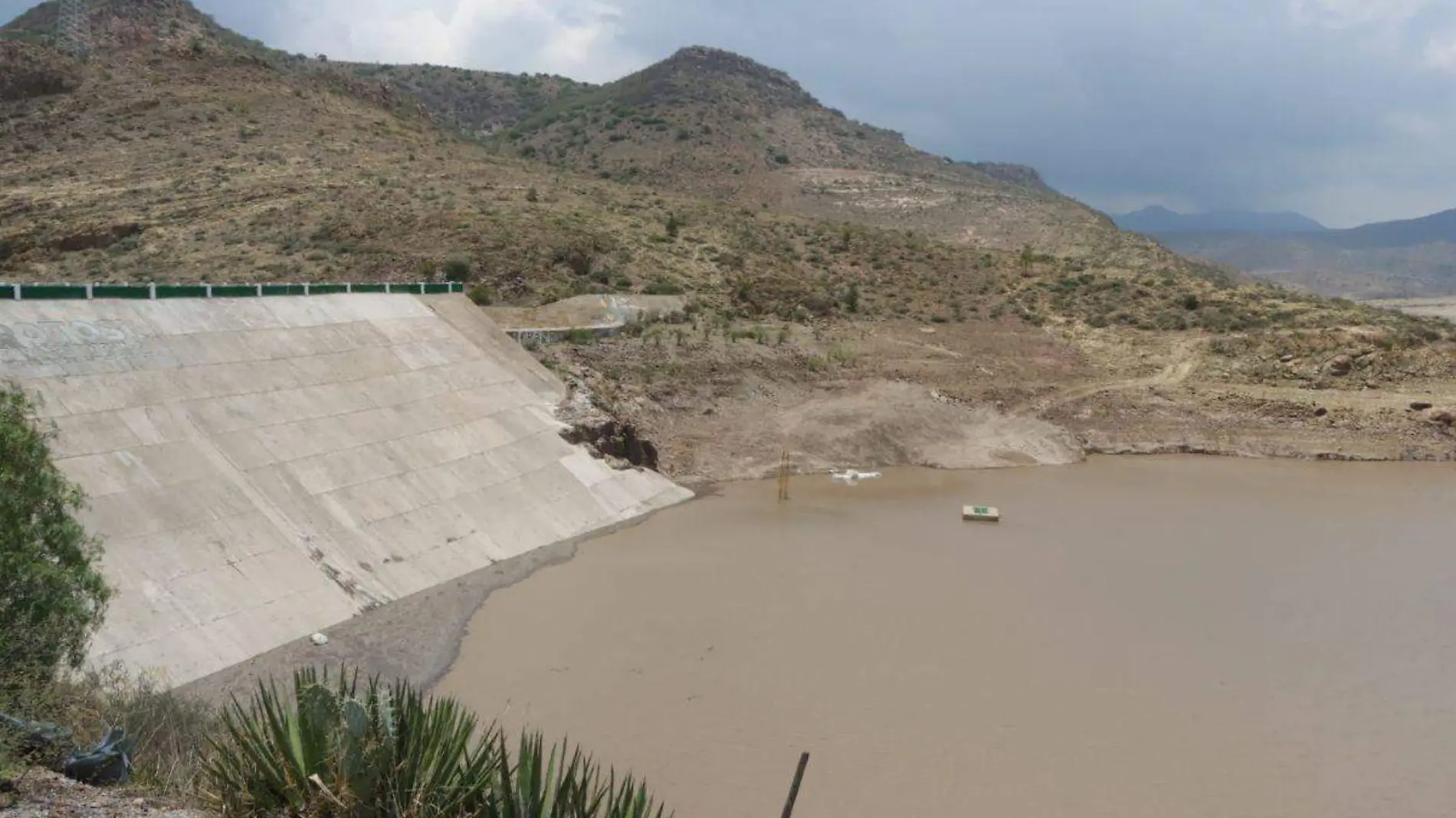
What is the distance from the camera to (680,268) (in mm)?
42938

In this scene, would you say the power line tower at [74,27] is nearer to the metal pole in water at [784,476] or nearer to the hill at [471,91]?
the hill at [471,91]

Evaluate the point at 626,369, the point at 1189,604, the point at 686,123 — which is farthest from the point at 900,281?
the point at 686,123

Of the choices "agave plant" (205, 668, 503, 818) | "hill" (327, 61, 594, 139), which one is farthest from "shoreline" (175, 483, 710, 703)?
"hill" (327, 61, 594, 139)

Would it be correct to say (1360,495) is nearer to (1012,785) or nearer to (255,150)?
(1012,785)

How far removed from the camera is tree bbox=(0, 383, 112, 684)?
324 inches

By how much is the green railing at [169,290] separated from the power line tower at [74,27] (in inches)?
2271

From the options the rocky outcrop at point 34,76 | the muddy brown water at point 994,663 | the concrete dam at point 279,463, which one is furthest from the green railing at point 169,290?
the rocky outcrop at point 34,76

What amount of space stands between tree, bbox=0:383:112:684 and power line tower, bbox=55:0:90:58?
7098 cm

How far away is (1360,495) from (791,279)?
23.0 metres

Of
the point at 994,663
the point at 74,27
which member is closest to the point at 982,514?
the point at 994,663

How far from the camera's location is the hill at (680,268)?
105 feet

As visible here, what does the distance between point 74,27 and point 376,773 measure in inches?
3466

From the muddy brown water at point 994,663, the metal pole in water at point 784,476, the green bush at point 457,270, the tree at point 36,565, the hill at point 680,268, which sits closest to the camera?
the tree at point 36,565

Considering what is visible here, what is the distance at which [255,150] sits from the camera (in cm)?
5138
